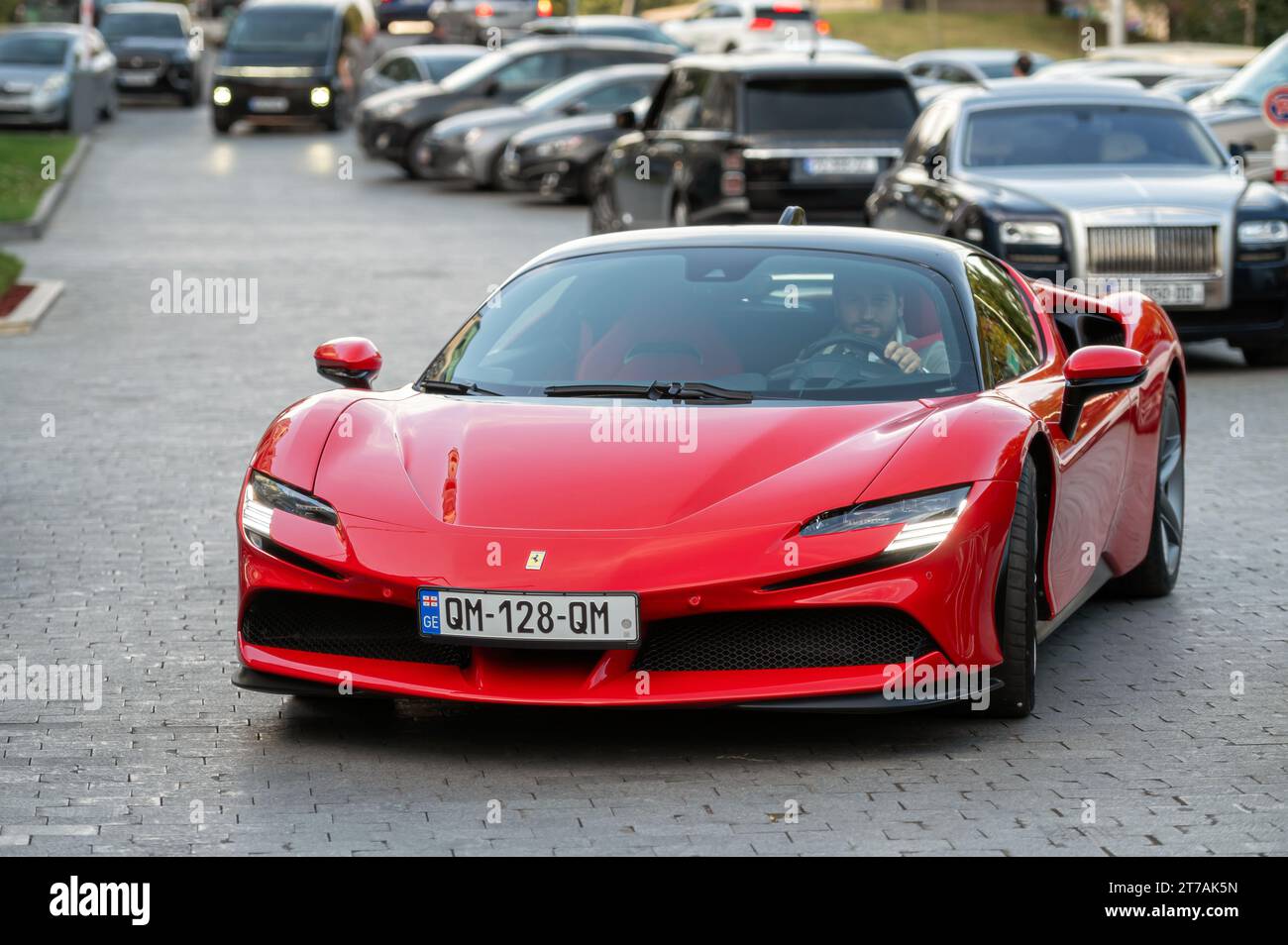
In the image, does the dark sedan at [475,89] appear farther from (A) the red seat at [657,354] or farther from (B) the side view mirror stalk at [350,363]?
(A) the red seat at [657,354]

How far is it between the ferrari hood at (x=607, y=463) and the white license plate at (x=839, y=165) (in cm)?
1211

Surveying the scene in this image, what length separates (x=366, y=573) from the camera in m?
5.77

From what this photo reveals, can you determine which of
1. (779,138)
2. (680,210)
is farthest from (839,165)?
(680,210)

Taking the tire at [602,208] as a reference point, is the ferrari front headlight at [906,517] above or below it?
above

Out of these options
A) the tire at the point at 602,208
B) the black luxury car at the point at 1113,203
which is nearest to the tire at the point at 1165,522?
the black luxury car at the point at 1113,203

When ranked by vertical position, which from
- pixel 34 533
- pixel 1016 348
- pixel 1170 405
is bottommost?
pixel 34 533

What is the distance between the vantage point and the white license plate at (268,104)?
37.5 meters

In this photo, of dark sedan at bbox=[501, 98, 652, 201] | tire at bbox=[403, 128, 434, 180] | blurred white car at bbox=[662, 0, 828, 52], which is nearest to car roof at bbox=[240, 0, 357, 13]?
blurred white car at bbox=[662, 0, 828, 52]

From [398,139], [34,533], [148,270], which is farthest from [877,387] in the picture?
[398,139]

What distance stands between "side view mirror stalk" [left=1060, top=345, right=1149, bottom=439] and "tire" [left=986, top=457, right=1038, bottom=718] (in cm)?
73

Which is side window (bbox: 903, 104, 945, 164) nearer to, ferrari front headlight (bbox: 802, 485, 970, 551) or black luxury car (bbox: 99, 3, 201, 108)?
ferrari front headlight (bbox: 802, 485, 970, 551)

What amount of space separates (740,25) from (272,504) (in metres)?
47.0

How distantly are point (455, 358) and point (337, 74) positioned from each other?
3227cm
